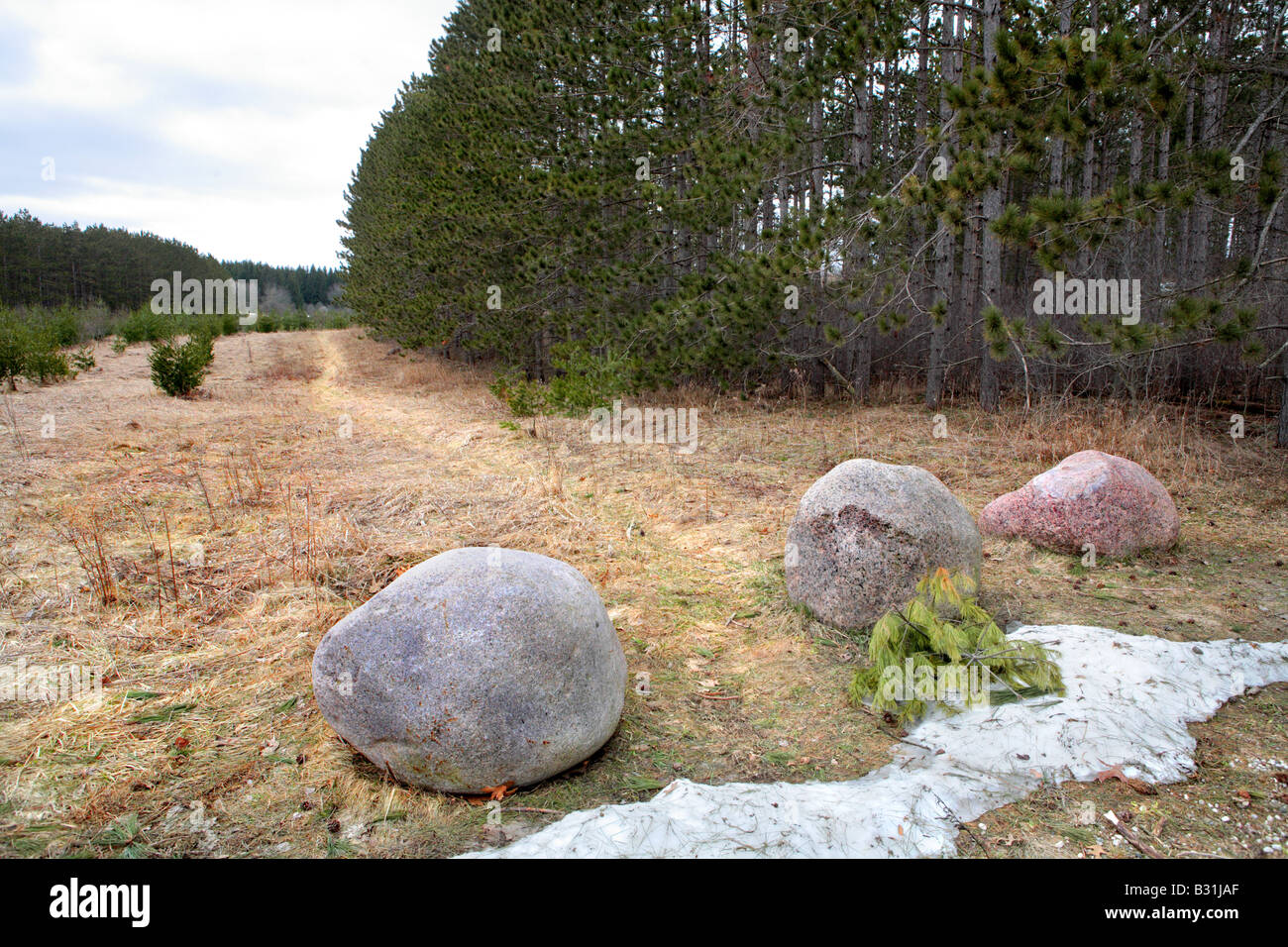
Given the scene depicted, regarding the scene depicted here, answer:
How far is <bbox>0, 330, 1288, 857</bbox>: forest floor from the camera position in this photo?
286 centimetres

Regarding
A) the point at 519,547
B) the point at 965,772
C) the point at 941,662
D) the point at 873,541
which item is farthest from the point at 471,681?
the point at 519,547

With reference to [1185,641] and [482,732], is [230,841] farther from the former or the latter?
[1185,641]

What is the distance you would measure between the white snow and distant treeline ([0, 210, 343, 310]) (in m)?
42.9

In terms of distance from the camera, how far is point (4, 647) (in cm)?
402

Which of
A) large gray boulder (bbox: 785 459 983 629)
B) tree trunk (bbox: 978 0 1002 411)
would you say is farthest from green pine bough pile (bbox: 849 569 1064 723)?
tree trunk (bbox: 978 0 1002 411)

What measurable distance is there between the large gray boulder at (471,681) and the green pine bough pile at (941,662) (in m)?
1.47

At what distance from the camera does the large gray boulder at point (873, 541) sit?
4477 millimetres

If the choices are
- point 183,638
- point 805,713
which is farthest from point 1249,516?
point 183,638

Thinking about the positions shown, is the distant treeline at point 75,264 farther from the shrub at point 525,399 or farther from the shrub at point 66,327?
the shrub at point 525,399

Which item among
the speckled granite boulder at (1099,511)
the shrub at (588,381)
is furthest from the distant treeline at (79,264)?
the speckled granite boulder at (1099,511)

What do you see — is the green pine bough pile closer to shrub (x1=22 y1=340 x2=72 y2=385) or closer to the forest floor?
the forest floor

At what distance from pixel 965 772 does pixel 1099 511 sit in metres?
3.56

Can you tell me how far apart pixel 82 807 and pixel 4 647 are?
1.88 m

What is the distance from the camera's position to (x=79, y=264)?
4450 cm
